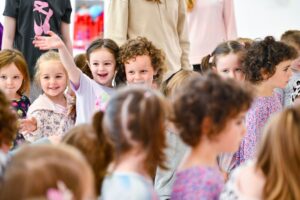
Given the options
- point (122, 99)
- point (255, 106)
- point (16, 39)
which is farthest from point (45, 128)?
point (122, 99)

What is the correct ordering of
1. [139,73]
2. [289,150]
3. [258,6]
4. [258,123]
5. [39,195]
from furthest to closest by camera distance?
[258,6]
[139,73]
[258,123]
[289,150]
[39,195]

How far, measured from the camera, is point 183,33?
12.4 ft

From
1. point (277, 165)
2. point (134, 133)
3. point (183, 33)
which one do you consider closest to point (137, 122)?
point (134, 133)

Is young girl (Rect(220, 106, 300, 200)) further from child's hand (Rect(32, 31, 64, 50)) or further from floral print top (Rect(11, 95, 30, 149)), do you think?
floral print top (Rect(11, 95, 30, 149))

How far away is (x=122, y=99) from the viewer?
1854mm

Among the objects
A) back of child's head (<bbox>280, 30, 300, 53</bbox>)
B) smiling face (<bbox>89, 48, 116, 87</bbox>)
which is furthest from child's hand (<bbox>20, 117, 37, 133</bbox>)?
back of child's head (<bbox>280, 30, 300, 53</bbox>)

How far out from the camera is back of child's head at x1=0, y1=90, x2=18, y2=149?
199cm

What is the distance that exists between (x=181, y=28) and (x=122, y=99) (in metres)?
1.99

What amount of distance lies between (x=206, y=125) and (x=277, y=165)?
0.86 feet

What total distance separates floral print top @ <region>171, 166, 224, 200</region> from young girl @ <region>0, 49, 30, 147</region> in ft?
5.23

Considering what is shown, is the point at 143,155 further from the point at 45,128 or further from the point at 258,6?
the point at 258,6

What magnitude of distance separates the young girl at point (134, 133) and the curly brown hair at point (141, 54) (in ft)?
4.40

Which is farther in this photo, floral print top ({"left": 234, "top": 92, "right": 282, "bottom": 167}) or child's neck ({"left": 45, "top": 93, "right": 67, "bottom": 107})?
child's neck ({"left": 45, "top": 93, "right": 67, "bottom": 107})

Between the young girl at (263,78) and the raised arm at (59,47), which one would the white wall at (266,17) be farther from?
the raised arm at (59,47)
